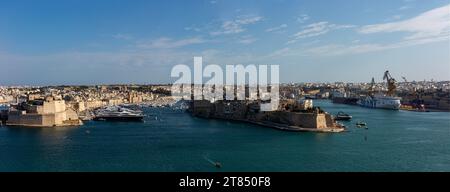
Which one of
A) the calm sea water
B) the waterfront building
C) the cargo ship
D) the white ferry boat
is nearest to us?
A: the calm sea water

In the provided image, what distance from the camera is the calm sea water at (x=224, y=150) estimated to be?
6281 millimetres

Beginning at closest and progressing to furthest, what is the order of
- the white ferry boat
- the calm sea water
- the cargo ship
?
the calm sea water
the cargo ship
the white ferry boat

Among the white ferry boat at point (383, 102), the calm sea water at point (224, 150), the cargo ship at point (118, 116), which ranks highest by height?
the white ferry boat at point (383, 102)

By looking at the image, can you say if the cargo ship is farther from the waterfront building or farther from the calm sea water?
the calm sea water

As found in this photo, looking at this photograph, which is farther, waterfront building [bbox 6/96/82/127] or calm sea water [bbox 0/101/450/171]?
waterfront building [bbox 6/96/82/127]

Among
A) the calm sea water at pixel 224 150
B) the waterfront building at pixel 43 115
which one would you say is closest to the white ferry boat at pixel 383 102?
the calm sea water at pixel 224 150

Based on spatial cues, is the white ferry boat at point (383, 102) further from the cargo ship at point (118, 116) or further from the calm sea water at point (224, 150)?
the cargo ship at point (118, 116)

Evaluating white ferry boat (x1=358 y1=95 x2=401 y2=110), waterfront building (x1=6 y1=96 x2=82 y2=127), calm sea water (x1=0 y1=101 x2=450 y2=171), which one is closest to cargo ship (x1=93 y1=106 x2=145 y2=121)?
waterfront building (x1=6 y1=96 x2=82 y2=127)

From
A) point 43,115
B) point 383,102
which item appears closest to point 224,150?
point 43,115

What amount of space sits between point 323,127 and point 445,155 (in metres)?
3.70

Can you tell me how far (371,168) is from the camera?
617 cm

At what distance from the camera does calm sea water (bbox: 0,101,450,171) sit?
628 cm
